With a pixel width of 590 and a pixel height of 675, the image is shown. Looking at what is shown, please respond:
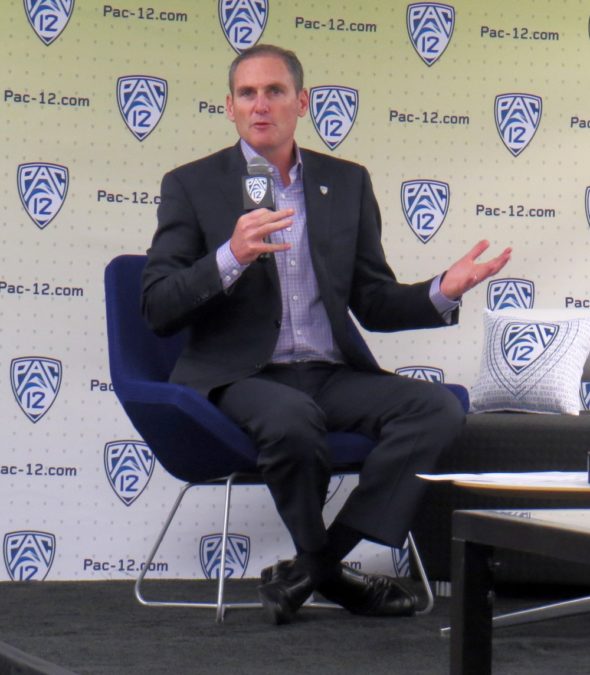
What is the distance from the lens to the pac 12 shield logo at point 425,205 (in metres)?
4.04

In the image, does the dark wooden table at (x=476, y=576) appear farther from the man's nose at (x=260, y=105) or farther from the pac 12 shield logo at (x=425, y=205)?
the pac 12 shield logo at (x=425, y=205)

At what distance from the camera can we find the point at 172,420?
2871mm

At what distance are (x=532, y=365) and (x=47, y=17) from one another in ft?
6.03

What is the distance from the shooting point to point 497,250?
13.4 ft

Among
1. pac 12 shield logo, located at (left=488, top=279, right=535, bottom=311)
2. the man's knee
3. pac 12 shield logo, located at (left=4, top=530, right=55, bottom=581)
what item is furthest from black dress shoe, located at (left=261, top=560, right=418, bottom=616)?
pac 12 shield logo, located at (left=488, top=279, right=535, bottom=311)

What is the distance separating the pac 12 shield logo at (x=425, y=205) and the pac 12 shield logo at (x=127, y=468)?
1134 mm

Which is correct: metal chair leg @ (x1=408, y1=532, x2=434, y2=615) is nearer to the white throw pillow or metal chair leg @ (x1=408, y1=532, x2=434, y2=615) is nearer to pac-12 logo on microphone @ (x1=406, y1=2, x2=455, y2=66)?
the white throw pillow

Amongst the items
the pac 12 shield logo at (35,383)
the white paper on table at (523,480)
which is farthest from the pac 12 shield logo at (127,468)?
the white paper on table at (523,480)

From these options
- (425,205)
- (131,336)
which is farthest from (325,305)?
(425,205)

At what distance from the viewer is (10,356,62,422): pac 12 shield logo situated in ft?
12.4

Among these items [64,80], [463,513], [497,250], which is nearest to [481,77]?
[497,250]

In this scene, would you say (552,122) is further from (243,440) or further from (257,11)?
(243,440)

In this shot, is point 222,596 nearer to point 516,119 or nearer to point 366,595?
point 366,595

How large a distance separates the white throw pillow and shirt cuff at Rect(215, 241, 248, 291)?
111 cm
